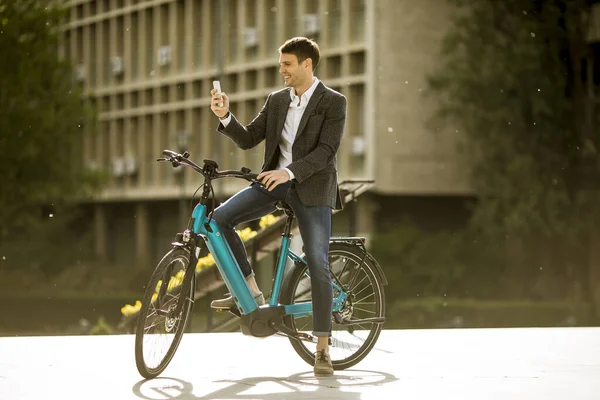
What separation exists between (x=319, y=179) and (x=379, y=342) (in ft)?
7.91

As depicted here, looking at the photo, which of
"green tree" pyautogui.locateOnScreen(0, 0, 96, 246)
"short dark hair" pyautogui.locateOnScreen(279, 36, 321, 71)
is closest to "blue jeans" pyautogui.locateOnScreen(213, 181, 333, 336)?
"short dark hair" pyautogui.locateOnScreen(279, 36, 321, 71)

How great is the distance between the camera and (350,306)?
8273mm

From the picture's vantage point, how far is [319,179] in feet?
25.7

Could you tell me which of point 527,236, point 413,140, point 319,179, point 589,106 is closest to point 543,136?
point 589,106

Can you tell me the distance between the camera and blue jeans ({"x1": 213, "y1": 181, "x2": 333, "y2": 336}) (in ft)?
25.5

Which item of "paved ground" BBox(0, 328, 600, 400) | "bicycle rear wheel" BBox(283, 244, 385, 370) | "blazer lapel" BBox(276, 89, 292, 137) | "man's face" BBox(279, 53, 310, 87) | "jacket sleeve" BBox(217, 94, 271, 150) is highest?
"man's face" BBox(279, 53, 310, 87)

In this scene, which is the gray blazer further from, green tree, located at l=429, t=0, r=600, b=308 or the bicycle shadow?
green tree, located at l=429, t=0, r=600, b=308

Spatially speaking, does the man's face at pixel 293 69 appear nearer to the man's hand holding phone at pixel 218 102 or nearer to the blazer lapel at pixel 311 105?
the blazer lapel at pixel 311 105

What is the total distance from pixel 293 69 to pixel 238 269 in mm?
1125

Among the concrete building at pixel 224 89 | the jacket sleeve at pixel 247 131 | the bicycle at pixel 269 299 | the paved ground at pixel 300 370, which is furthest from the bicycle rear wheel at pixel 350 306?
the concrete building at pixel 224 89

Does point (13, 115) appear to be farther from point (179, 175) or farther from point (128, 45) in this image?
point (128, 45)

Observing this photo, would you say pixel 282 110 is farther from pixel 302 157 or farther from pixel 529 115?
pixel 529 115

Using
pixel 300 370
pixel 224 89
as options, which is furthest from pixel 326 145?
pixel 224 89

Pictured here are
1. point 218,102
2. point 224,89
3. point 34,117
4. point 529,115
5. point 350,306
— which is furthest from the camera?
point 224,89
